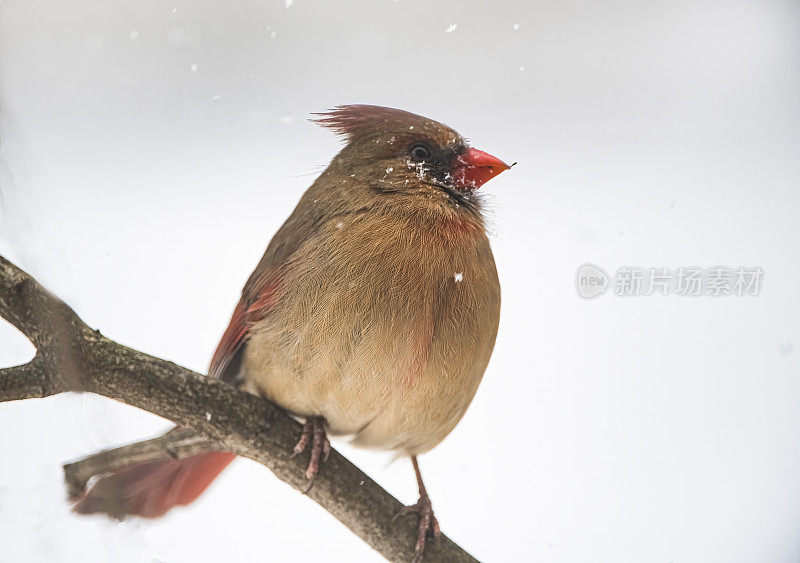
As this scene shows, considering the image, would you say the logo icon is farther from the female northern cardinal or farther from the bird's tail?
the bird's tail

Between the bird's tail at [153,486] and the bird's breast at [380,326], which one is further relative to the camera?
the bird's tail at [153,486]

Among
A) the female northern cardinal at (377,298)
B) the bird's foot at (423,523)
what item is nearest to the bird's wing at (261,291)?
the female northern cardinal at (377,298)

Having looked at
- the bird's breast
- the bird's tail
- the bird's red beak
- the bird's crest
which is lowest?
the bird's tail

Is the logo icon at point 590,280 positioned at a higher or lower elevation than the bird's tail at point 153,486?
higher

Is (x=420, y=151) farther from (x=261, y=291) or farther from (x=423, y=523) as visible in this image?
(x=423, y=523)

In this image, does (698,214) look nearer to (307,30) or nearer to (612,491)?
(612,491)

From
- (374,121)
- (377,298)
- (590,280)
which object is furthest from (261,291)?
(590,280)

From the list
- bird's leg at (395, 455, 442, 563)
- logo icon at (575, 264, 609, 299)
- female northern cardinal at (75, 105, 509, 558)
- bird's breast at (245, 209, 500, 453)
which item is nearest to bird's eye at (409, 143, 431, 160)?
female northern cardinal at (75, 105, 509, 558)

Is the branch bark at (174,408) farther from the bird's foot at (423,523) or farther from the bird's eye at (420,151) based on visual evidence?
the bird's eye at (420,151)
